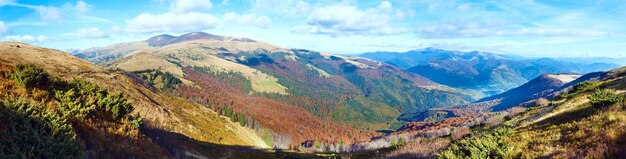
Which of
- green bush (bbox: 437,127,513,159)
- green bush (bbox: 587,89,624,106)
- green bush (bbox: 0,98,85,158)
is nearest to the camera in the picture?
green bush (bbox: 0,98,85,158)

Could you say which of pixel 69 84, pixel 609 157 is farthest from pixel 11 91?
pixel 609 157

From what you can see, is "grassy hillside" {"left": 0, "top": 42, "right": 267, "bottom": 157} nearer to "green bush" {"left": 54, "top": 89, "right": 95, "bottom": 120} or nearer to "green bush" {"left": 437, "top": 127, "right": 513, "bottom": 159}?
"green bush" {"left": 54, "top": 89, "right": 95, "bottom": 120}

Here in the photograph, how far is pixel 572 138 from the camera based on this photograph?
62.6 ft

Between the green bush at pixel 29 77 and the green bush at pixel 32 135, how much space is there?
9735mm

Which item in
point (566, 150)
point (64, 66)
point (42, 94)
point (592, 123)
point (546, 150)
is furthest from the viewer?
point (64, 66)

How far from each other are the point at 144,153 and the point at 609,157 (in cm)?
2506

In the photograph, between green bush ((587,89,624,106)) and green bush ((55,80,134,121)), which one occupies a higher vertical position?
green bush ((587,89,624,106))

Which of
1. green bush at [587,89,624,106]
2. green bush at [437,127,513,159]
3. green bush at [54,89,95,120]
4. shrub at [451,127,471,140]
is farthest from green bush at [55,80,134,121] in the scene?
shrub at [451,127,471,140]

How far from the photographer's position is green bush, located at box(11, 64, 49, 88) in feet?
78.7

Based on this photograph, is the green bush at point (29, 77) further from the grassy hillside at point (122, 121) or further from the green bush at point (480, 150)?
the green bush at point (480, 150)

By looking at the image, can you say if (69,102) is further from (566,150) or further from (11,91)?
(566,150)

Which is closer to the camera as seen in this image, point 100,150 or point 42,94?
point 100,150

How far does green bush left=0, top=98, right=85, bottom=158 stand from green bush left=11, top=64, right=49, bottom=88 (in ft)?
31.9

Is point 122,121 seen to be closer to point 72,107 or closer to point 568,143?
point 72,107
